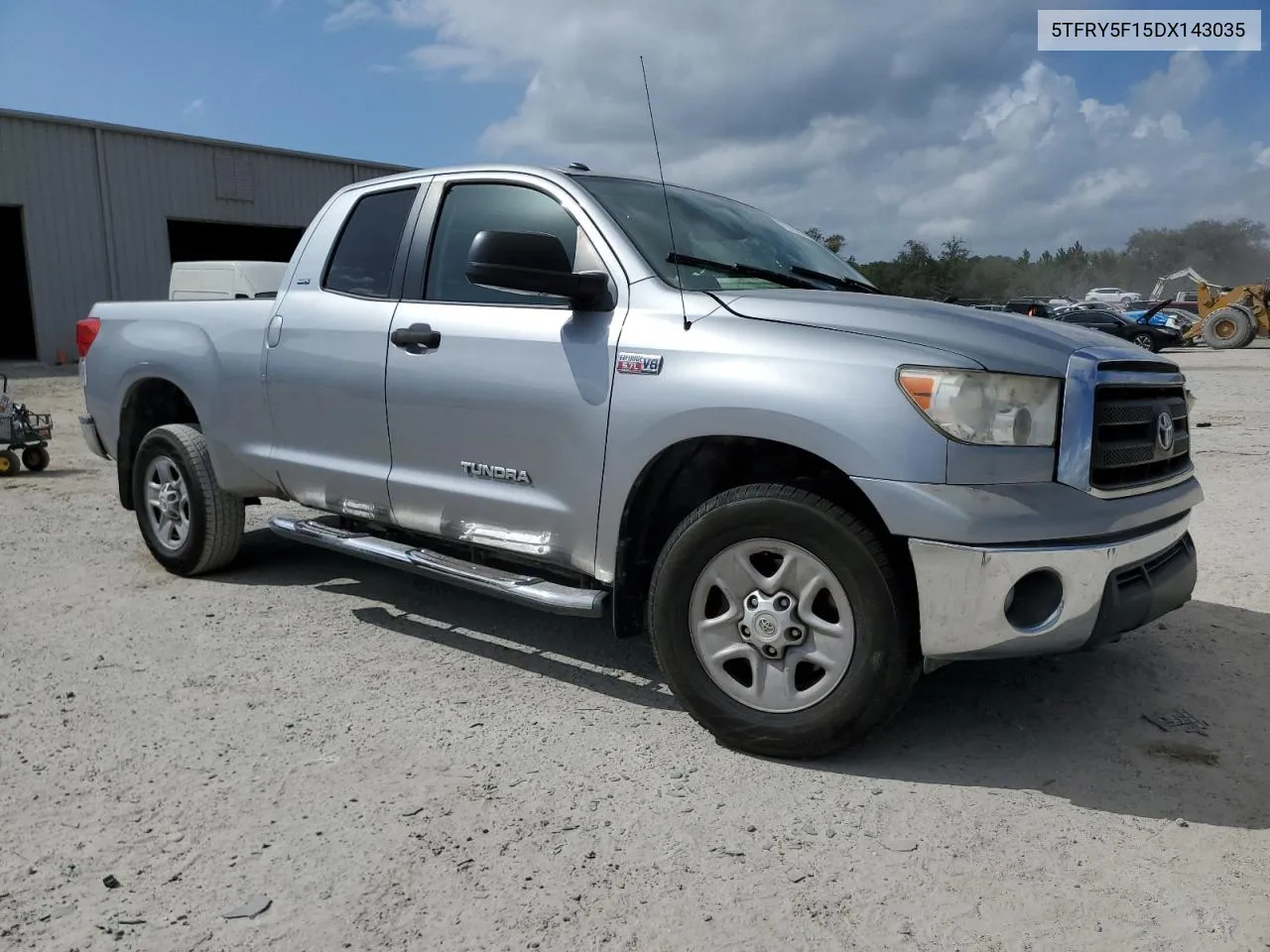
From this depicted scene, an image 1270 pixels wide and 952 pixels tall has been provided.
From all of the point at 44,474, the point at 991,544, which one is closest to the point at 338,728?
the point at 991,544

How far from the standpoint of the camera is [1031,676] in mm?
4016

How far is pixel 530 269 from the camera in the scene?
3510 mm

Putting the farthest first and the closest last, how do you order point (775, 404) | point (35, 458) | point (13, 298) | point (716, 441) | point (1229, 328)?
point (1229, 328)
point (13, 298)
point (35, 458)
point (716, 441)
point (775, 404)

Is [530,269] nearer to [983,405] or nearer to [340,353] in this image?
[340,353]

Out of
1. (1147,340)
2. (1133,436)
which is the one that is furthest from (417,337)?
(1147,340)

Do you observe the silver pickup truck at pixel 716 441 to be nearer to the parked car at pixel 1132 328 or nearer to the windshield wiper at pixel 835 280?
the windshield wiper at pixel 835 280

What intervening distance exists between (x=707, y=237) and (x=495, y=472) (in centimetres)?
121

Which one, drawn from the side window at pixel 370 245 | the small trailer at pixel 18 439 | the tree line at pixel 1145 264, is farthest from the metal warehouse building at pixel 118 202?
the tree line at pixel 1145 264

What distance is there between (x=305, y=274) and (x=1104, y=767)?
384cm

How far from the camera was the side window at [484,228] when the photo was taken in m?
3.94

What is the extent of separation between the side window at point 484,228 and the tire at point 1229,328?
29633 mm

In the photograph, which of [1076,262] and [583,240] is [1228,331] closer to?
[583,240]

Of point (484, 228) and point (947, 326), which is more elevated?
point (484, 228)

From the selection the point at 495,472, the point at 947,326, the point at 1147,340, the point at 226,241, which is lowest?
the point at 1147,340
